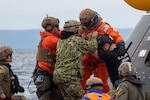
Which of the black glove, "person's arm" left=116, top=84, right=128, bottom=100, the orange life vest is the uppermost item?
the black glove

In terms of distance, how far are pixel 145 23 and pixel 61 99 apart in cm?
185

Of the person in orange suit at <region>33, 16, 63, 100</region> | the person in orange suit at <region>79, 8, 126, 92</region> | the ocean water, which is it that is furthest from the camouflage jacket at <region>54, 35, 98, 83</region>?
the ocean water

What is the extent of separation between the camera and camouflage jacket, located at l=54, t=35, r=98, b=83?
907 centimetres

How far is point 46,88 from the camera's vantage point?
976 centimetres

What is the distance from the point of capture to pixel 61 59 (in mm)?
9227

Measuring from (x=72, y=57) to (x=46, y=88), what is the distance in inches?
34.7

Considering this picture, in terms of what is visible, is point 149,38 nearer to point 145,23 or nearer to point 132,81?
point 145,23

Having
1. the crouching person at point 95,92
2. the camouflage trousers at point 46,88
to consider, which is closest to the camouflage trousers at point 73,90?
the camouflage trousers at point 46,88

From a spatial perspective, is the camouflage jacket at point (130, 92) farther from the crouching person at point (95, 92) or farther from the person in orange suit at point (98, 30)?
the person in orange suit at point (98, 30)

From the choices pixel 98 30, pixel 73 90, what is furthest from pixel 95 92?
pixel 98 30

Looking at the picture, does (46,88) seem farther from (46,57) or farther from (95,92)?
(95,92)

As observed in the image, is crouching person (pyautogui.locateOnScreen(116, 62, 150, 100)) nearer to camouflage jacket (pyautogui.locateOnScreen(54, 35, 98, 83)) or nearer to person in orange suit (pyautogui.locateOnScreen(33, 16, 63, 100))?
camouflage jacket (pyautogui.locateOnScreen(54, 35, 98, 83))

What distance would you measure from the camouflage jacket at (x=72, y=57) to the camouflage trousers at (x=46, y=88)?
0.54 metres

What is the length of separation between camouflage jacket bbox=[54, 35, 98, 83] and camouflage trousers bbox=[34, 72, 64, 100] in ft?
1.78
